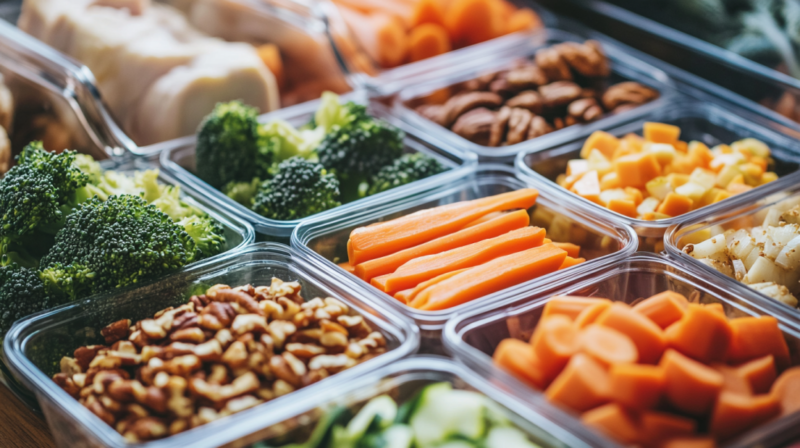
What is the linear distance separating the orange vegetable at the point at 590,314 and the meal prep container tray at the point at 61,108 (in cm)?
165

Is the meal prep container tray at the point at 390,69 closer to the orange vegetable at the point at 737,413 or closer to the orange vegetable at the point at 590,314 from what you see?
the orange vegetable at the point at 590,314

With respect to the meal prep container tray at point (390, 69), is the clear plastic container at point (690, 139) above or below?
below

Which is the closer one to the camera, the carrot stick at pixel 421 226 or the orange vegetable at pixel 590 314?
the orange vegetable at pixel 590 314

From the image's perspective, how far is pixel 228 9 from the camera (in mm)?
3105

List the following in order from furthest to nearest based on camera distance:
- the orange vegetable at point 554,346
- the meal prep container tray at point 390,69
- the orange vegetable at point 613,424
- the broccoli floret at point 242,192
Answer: the meal prep container tray at point 390,69 < the broccoli floret at point 242,192 < the orange vegetable at point 554,346 < the orange vegetable at point 613,424

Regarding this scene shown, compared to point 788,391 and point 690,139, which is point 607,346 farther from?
point 690,139

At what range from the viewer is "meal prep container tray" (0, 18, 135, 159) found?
2406 mm

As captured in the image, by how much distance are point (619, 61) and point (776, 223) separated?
124 cm

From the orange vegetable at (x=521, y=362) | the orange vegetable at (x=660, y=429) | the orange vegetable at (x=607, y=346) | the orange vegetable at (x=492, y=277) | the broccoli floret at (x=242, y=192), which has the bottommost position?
the broccoli floret at (x=242, y=192)

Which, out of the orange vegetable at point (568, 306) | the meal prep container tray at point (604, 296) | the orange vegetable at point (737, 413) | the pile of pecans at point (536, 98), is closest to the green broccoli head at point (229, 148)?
A: the pile of pecans at point (536, 98)

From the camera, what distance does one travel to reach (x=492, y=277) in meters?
1.70

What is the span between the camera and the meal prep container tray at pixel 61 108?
2.41m

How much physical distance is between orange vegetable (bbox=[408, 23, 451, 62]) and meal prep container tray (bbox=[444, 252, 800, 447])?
1.64 metres

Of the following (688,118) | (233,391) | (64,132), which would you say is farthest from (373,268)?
(688,118)
